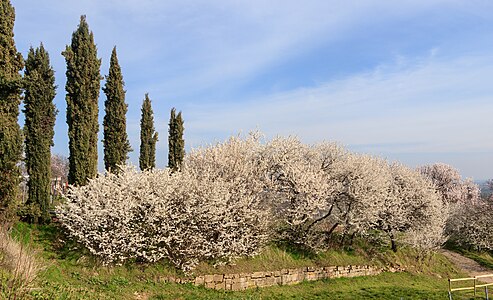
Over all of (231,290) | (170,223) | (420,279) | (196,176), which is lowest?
(420,279)

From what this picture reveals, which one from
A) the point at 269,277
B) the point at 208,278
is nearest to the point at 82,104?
the point at 208,278

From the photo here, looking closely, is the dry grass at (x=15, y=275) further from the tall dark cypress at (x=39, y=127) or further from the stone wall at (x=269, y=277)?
the tall dark cypress at (x=39, y=127)

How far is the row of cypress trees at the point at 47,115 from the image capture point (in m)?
16.5

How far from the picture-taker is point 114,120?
75.5 ft

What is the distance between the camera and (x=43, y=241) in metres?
16.6

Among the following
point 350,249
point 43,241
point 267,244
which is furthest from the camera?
point 350,249

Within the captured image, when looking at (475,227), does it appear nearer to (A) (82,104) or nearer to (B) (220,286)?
(B) (220,286)

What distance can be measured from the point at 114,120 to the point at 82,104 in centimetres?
282

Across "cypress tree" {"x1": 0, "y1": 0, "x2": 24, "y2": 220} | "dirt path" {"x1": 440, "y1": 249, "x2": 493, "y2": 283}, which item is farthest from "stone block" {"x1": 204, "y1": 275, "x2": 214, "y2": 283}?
"dirt path" {"x1": 440, "y1": 249, "x2": 493, "y2": 283}

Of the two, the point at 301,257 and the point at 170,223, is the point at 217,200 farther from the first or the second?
the point at 301,257

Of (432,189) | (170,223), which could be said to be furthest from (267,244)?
(432,189)

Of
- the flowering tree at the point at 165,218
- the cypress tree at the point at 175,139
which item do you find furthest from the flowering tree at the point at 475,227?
the cypress tree at the point at 175,139

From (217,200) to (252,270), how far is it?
3.98 metres

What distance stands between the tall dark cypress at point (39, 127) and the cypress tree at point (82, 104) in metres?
0.95
